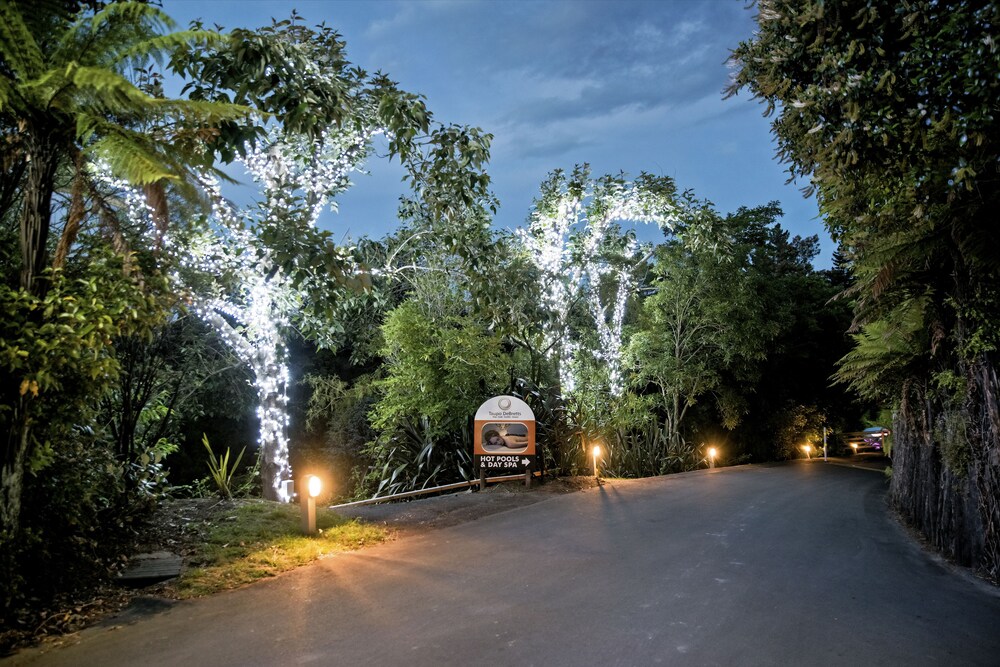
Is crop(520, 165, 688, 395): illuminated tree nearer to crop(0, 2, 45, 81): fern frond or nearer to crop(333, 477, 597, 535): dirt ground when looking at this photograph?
crop(333, 477, 597, 535): dirt ground

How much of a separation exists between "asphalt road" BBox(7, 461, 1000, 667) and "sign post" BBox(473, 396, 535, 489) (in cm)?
334

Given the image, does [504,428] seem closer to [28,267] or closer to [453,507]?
[453,507]

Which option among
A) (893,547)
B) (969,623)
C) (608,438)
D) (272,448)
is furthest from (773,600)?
(608,438)

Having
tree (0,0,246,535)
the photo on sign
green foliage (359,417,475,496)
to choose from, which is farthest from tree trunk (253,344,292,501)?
tree (0,0,246,535)

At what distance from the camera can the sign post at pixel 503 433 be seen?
1184 cm

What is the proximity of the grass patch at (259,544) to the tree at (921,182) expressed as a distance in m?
6.32

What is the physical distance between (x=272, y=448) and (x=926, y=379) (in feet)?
34.1

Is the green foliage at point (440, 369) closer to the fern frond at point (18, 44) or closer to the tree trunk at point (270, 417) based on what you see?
the tree trunk at point (270, 417)

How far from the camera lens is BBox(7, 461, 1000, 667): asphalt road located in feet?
13.9

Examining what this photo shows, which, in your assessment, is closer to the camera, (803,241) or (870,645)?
(870,645)

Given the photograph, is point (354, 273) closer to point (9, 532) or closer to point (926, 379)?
point (9, 532)

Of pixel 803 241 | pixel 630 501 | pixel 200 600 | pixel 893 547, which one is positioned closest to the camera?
pixel 200 600

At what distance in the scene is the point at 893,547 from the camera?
312 inches

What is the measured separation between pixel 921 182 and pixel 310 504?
7038 millimetres
